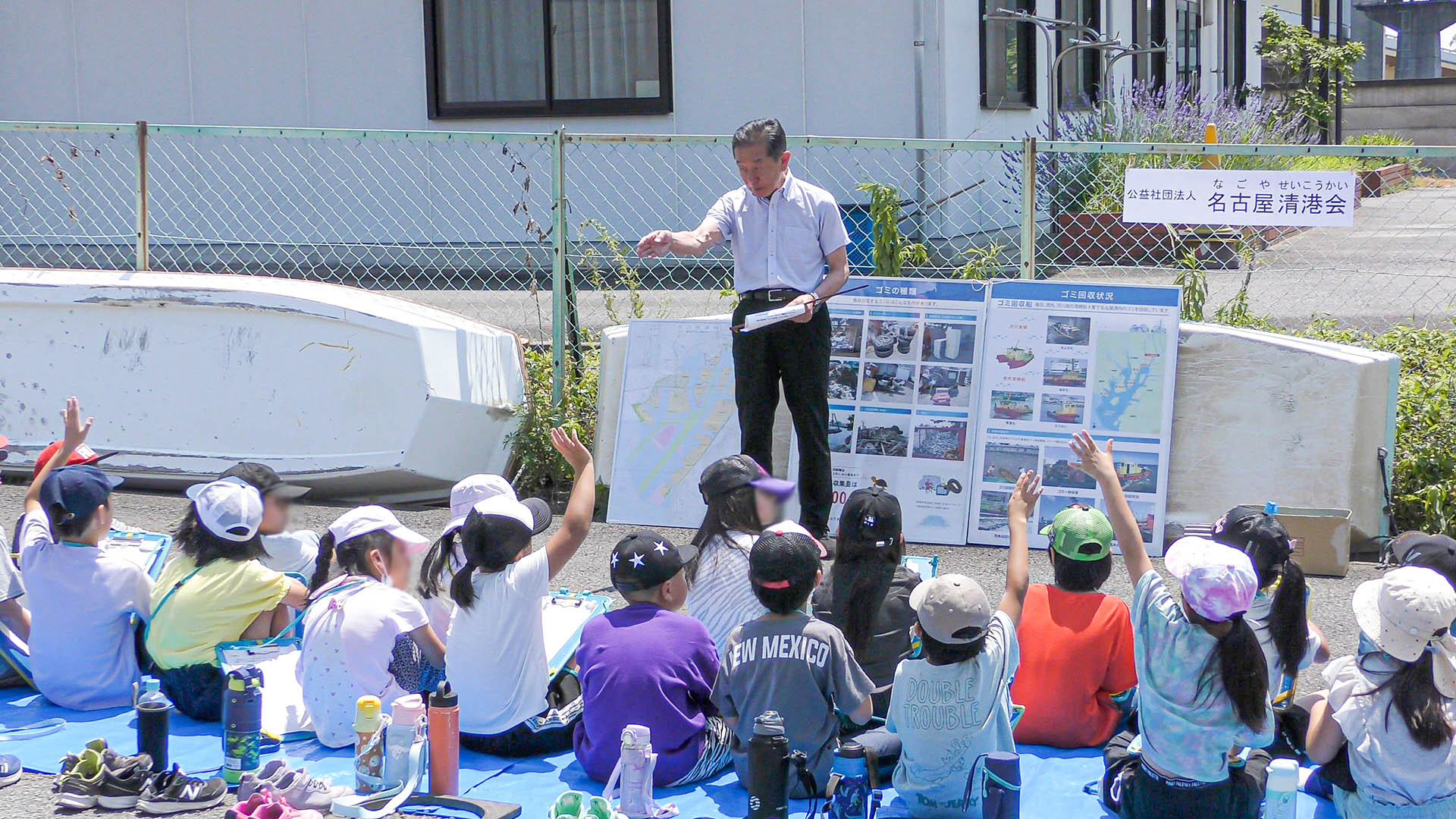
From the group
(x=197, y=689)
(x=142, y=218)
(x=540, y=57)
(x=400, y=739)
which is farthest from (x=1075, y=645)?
(x=540, y=57)

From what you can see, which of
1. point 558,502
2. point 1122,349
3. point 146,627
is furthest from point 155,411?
point 1122,349

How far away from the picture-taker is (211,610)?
14.8 feet

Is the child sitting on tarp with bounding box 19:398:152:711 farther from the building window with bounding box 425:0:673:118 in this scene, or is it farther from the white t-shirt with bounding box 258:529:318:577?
the building window with bounding box 425:0:673:118

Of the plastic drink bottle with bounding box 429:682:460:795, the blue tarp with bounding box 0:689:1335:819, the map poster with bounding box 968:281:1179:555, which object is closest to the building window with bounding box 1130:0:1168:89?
the map poster with bounding box 968:281:1179:555

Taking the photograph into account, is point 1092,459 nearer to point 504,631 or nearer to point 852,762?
point 852,762

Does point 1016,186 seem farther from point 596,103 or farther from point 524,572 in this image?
point 524,572

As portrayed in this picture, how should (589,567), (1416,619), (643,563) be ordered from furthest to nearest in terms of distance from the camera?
(589,567) → (643,563) → (1416,619)

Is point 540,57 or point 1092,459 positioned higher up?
point 540,57

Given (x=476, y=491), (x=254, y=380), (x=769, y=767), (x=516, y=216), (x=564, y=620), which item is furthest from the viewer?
(x=516, y=216)

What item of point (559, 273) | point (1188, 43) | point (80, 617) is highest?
point (1188, 43)

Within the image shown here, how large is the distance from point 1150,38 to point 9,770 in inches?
627

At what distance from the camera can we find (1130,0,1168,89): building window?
16.6 m

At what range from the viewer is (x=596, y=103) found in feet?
38.7

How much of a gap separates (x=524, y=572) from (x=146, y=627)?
1511mm
